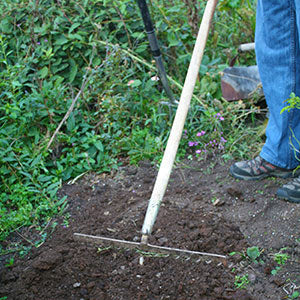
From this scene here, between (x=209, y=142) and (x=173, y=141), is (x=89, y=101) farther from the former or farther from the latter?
(x=173, y=141)

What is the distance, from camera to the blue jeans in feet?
6.73

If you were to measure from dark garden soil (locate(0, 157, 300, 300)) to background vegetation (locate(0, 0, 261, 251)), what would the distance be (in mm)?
235

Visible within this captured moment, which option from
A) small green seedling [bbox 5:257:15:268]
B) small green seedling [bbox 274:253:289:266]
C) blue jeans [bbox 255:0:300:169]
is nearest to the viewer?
small green seedling [bbox 274:253:289:266]

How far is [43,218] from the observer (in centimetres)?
224

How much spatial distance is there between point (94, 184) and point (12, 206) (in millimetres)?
518

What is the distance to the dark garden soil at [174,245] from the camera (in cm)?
170

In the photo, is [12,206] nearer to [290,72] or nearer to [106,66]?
[106,66]

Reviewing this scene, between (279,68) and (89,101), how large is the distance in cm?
146

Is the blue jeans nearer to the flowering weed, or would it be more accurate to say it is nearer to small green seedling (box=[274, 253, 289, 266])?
the flowering weed

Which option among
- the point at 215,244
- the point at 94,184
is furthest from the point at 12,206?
the point at 215,244

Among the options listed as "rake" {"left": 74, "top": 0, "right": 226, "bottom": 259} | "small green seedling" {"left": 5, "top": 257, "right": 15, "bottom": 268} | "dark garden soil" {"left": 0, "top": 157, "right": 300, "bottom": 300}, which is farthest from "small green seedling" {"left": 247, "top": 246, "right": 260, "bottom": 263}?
"small green seedling" {"left": 5, "top": 257, "right": 15, "bottom": 268}

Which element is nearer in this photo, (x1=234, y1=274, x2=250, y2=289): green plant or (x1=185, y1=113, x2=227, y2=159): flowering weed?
(x1=234, y1=274, x2=250, y2=289): green plant

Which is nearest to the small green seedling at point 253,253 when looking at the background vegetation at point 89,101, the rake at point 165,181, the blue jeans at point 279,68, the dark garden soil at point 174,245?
the dark garden soil at point 174,245

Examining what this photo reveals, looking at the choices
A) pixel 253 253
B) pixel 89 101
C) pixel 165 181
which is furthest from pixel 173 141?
pixel 89 101
